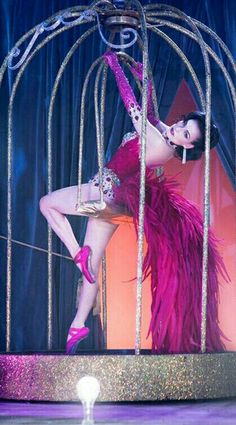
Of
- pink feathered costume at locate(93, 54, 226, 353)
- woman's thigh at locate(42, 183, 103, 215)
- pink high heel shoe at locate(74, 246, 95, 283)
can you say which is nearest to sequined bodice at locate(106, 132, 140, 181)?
pink feathered costume at locate(93, 54, 226, 353)

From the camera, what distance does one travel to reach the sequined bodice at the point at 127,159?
3.42m

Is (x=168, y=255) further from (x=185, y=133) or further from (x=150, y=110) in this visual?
(x=150, y=110)

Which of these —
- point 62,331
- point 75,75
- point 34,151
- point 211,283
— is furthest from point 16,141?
point 211,283

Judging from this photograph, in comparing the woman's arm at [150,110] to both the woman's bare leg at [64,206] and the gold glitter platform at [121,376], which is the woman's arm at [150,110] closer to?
the woman's bare leg at [64,206]

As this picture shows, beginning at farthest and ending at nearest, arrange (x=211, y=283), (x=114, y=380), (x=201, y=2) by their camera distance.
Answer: (x=201, y=2) < (x=211, y=283) < (x=114, y=380)

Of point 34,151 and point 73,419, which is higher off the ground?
point 34,151

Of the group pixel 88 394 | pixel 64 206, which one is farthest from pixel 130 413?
pixel 64 206

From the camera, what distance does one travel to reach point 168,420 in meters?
2.60

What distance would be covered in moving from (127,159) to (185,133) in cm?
25

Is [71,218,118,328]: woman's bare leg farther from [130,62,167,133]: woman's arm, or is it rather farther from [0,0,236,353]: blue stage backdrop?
[0,0,236,353]: blue stage backdrop

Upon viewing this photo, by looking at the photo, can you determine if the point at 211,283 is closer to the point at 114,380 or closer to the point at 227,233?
the point at 114,380

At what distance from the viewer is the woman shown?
10.9 feet

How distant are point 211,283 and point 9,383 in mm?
893

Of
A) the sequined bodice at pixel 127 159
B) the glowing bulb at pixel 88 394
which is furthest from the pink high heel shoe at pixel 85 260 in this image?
the glowing bulb at pixel 88 394
